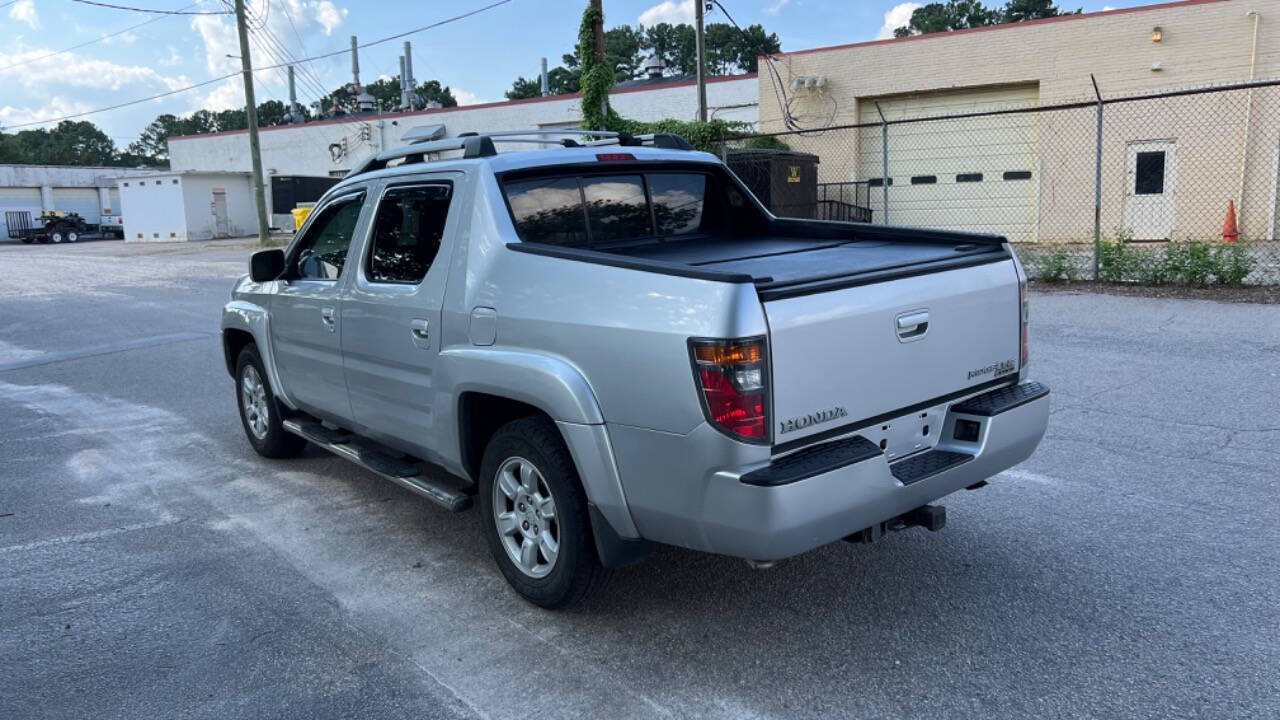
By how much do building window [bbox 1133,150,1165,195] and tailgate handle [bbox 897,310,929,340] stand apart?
2099cm

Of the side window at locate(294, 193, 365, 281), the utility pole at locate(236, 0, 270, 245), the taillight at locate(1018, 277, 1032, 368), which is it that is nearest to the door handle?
the taillight at locate(1018, 277, 1032, 368)

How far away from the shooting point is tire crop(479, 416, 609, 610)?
3.91 m

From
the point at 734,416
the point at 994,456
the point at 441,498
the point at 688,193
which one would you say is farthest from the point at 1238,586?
the point at 441,498

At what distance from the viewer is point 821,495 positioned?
339 centimetres

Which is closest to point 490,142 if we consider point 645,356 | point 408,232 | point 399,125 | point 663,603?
point 408,232

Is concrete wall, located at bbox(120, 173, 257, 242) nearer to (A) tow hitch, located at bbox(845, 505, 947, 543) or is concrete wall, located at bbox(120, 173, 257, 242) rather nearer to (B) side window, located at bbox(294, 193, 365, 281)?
(B) side window, located at bbox(294, 193, 365, 281)

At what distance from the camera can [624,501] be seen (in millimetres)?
3670

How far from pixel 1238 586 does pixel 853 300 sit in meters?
2.14

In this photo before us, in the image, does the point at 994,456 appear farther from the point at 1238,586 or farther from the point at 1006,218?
the point at 1006,218

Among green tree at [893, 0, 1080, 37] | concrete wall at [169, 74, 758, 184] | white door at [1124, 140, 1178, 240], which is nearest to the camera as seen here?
white door at [1124, 140, 1178, 240]

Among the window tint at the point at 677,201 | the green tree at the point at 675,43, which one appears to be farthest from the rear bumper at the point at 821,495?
the green tree at the point at 675,43

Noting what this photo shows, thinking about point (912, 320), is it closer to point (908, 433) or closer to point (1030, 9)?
point (908, 433)

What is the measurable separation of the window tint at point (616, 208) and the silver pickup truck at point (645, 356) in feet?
0.04

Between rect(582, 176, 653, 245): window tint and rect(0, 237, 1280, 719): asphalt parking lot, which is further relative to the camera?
rect(582, 176, 653, 245): window tint
